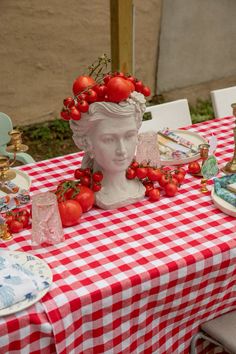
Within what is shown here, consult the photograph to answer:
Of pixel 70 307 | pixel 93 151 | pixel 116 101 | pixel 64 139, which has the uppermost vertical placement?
pixel 116 101

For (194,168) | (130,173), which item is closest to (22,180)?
(130,173)

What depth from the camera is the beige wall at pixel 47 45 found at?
4102mm

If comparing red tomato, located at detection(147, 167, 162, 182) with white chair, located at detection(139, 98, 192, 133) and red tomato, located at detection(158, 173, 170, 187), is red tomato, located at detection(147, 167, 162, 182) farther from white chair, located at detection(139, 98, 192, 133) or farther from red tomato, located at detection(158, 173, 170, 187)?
white chair, located at detection(139, 98, 192, 133)

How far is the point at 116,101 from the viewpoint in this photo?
1.60 metres

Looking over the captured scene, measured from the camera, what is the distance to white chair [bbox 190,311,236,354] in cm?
156

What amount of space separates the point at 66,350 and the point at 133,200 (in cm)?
59

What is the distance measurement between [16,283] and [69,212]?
33 cm

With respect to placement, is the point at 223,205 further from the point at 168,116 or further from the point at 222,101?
the point at 222,101

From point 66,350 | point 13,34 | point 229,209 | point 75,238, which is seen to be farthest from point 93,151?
point 13,34

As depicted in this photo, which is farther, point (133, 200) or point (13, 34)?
point (13, 34)

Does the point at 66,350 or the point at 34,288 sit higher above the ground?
the point at 34,288

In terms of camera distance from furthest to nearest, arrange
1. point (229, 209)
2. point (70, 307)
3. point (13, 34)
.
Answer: point (13, 34) < point (229, 209) < point (70, 307)

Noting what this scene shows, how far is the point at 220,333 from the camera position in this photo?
1.57m

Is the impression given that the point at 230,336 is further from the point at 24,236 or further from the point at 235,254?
the point at 24,236
